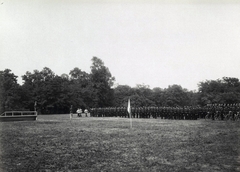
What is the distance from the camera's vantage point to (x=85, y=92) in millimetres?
64875

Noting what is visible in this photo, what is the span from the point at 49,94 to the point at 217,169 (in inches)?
2151

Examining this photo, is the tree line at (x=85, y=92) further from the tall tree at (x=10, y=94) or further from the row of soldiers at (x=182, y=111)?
the row of soldiers at (x=182, y=111)

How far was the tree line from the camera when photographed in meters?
55.0

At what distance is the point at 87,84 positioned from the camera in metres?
70.5

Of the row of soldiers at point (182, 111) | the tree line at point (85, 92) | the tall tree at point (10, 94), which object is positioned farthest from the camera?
the tree line at point (85, 92)

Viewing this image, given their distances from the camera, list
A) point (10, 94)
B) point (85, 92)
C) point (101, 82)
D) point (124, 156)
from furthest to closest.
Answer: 1. point (101, 82)
2. point (85, 92)
3. point (10, 94)
4. point (124, 156)

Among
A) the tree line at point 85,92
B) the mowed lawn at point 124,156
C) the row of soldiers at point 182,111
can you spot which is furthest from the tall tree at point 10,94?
the mowed lawn at point 124,156

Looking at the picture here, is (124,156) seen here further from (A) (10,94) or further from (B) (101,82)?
(B) (101,82)

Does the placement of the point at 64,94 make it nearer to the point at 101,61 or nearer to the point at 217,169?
the point at 101,61

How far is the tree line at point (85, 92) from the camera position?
55.0 m

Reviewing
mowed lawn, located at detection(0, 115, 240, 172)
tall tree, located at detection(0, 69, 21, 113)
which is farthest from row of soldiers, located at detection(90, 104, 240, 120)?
tall tree, located at detection(0, 69, 21, 113)

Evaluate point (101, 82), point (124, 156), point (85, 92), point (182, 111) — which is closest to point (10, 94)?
point (85, 92)

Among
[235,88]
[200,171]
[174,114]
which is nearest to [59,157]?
[200,171]

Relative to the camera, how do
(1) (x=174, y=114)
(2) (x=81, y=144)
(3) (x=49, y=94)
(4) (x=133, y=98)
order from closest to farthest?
(2) (x=81, y=144)
(1) (x=174, y=114)
(3) (x=49, y=94)
(4) (x=133, y=98)
